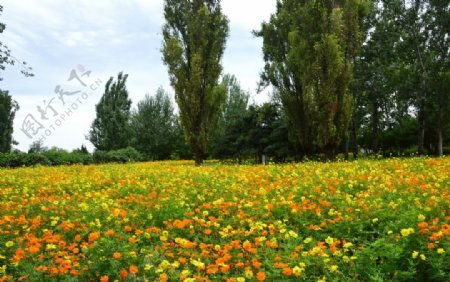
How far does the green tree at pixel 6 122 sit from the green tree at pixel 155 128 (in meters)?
15.2

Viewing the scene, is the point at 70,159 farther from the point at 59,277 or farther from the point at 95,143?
the point at 59,277

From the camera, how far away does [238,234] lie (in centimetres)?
564

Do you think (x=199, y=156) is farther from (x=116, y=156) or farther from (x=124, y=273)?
(x=124, y=273)

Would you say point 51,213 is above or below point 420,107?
below

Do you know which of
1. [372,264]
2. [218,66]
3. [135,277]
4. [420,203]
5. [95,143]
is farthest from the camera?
[95,143]

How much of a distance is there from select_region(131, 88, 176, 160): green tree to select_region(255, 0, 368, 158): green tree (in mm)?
21254

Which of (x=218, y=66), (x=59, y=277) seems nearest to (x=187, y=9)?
(x=218, y=66)

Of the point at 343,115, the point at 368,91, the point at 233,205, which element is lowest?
the point at 233,205

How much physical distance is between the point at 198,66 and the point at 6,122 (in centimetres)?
3471

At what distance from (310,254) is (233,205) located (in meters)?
2.67

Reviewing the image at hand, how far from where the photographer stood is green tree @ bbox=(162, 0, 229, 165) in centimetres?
2291

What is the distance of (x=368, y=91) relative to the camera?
28.3m

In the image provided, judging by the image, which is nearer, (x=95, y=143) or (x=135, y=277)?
(x=135, y=277)

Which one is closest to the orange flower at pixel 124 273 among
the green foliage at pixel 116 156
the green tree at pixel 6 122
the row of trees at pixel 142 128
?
the green foliage at pixel 116 156
